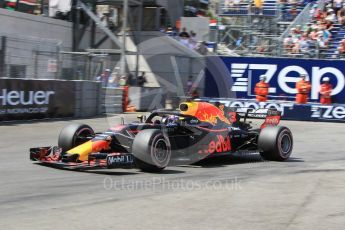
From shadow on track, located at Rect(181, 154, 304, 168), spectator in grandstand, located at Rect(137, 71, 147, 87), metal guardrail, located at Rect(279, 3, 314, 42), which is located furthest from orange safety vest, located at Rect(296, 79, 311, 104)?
shadow on track, located at Rect(181, 154, 304, 168)

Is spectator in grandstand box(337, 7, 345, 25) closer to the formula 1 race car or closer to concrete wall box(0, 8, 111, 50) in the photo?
concrete wall box(0, 8, 111, 50)

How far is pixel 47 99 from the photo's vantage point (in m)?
18.2

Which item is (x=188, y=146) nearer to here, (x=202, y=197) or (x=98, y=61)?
(x=202, y=197)

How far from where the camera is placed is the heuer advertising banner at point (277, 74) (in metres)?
23.8

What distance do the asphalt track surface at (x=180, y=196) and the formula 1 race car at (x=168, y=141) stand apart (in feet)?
0.66

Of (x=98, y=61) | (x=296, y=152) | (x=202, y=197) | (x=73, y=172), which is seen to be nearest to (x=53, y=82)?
(x=98, y=61)

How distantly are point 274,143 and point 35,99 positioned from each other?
30.9ft

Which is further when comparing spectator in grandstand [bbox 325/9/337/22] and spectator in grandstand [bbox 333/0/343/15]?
spectator in grandstand [bbox 333/0/343/15]

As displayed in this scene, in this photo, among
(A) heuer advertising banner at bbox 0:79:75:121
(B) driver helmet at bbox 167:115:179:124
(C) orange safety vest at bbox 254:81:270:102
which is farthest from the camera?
(C) orange safety vest at bbox 254:81:270:102

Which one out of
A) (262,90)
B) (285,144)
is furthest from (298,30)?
(285,144)

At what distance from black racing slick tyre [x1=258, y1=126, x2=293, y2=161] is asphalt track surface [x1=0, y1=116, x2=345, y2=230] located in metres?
0.19

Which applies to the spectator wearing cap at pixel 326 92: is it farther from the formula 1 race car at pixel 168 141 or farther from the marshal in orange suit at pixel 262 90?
the formula 1 race car at pixel 168 141

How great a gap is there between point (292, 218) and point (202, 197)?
1.32 meters

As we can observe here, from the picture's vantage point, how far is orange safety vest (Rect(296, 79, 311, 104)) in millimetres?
22802
